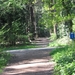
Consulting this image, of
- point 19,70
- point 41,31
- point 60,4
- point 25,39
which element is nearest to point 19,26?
point 25,39

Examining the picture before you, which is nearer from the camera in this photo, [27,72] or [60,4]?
[27,72]

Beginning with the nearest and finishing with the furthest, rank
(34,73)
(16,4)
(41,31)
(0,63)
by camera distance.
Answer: (34,73) → (0,63) → (16,4) → (41,31)

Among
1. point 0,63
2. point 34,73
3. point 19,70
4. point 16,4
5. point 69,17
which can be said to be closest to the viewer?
point 34,73

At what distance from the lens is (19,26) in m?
29.2

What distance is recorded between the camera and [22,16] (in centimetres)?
3145

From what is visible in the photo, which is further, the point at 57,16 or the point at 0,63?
the point at 57,16

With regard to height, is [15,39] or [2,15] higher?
[2,15]

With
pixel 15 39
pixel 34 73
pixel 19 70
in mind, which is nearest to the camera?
pixel 34 73

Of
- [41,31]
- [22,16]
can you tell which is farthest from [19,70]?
[41,31]

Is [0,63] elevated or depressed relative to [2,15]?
depressed

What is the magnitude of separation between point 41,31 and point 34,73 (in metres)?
53.6

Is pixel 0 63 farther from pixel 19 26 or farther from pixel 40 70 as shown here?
pixel 19 26

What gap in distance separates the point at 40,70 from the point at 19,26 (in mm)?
18263

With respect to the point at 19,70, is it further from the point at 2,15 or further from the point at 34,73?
the point at 2,15
